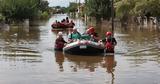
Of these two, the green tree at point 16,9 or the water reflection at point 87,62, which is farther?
the green tree at point 16,9

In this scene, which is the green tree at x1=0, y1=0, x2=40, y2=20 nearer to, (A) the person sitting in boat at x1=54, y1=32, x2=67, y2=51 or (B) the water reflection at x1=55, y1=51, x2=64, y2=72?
(A) the person sitting in boat at x1=54, y1=32, x2=67, y2=51

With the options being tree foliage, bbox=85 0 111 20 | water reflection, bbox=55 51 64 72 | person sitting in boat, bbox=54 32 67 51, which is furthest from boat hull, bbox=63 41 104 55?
tree foliage, bbox=85 0 111 20

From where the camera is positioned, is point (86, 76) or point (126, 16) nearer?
point (86, 76)

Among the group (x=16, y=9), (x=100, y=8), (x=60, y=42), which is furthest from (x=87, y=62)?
(x=100, y=8)

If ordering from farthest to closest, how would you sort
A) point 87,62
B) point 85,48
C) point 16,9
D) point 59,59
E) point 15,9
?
point 16,9, point 15,9, point 85,48, point 59,59, point 87,62

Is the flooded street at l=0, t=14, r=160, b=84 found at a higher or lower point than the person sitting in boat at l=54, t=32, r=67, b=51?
lower

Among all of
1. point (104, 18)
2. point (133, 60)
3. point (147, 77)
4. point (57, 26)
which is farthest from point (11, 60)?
point (104, 18)

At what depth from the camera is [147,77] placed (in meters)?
15.1

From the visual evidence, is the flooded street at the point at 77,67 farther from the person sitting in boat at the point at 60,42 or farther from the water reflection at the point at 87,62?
the person sitting in boat at the point at 60,42

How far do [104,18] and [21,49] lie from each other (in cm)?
5374

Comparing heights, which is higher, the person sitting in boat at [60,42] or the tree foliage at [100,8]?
the tree foliage at [100,8]

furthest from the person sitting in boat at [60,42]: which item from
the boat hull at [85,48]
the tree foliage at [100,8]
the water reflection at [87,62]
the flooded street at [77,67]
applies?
the tree foliage at [100,8]

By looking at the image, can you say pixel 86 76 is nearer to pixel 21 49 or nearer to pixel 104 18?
pixel 21 49

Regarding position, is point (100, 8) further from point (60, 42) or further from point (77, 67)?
point (77, 67)
